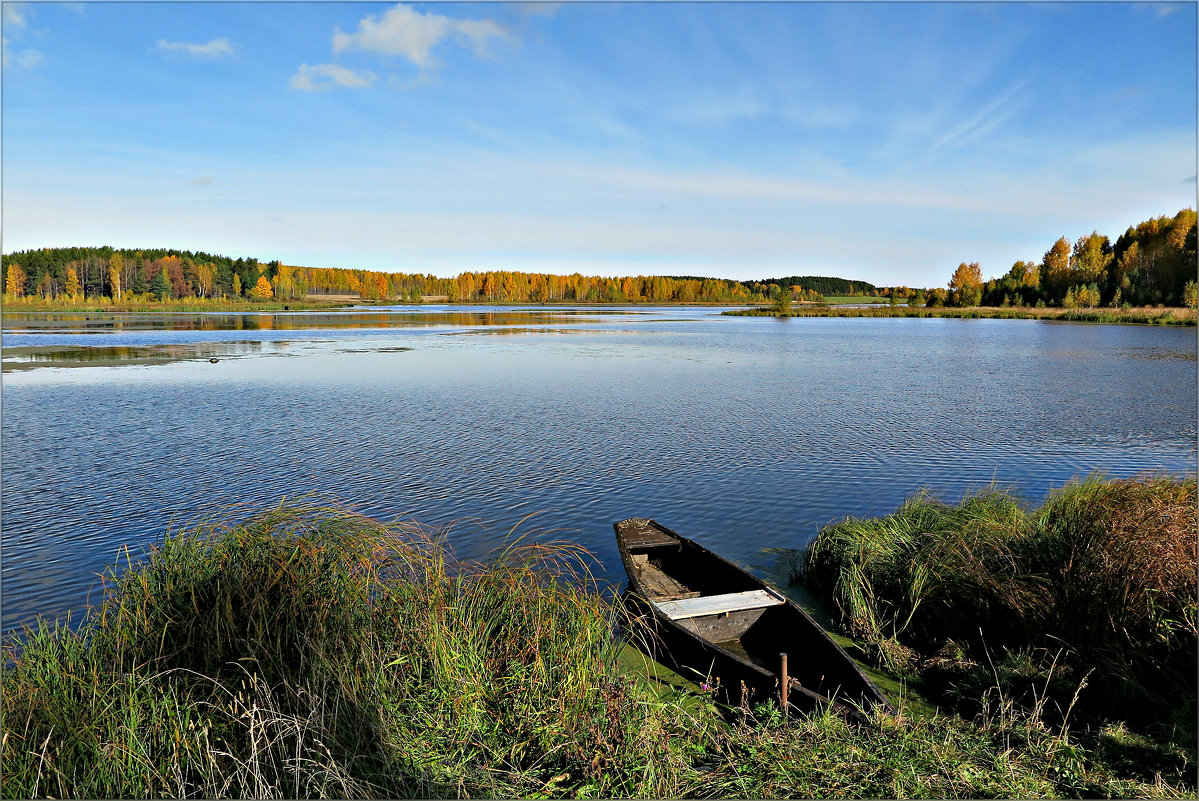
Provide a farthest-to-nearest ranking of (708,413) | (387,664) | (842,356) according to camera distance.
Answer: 1. (842,356)
2. (708,413)
3. (387,664)

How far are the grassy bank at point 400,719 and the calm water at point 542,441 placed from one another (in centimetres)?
489

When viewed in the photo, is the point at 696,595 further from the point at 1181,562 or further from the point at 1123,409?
the point at 1123,409

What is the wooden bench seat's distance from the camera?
9.04 metres

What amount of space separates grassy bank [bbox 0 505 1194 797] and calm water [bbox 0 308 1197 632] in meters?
4.89

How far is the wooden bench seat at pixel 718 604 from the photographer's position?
904cm

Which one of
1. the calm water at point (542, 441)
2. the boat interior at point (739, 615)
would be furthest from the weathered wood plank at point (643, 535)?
the calm water at point (542, 441)

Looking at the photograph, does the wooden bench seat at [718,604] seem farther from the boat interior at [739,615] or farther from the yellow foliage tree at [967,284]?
the yellow foliage tree at [967,284]

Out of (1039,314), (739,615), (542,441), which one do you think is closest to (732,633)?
(739,615)

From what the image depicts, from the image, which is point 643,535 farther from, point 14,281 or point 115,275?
point 14,281

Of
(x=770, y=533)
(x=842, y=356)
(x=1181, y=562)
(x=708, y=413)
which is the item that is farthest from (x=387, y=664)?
(x=842, y=356)

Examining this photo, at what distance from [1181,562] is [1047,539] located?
1.64 m

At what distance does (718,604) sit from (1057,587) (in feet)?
13.1

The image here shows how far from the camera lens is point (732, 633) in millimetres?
9258

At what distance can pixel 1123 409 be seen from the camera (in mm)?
27453
